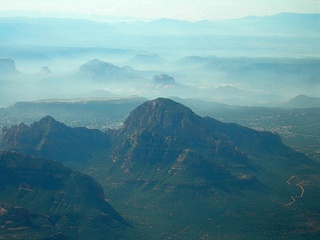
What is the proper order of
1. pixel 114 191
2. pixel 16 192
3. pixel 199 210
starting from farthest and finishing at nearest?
pixel 114 191 < pixel 199 210 < pixel 16 192

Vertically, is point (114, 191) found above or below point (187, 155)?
below

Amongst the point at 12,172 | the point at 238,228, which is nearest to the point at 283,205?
the point at 238,228

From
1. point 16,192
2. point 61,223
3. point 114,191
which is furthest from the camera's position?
point 114,191

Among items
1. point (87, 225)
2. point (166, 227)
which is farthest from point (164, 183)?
point (87, 225)

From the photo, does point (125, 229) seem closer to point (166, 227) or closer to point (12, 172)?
point (166, 227)

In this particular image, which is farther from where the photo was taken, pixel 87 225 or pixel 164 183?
pixel 164 183

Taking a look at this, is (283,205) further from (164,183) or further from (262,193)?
Answer: (164,183)
